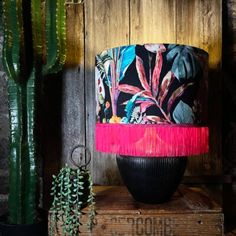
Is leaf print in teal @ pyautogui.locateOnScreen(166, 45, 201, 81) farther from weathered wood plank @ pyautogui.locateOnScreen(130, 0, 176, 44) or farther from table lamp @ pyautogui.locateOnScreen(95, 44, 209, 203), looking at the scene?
weathered wood plank @ pyautogui.locateOnScreen(130, 0, 176, 44)

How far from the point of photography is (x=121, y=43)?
1.51 metres

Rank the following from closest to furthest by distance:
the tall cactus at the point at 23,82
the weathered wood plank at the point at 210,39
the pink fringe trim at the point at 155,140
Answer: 1. the pink fringe trim at the point at 155,140
2. the tall cactus at the point at 23,82
3. the weathered wood plank at the point at 210,39

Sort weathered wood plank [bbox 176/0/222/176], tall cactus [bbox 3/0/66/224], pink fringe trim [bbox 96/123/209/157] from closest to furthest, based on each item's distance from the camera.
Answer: pink fringe trim [bbox 96/123/209/157], tall cactus [bbox 3/0/66/224], weathered wood plank [bbox 176/0/222/176]

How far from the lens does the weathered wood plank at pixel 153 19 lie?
59.3 inches

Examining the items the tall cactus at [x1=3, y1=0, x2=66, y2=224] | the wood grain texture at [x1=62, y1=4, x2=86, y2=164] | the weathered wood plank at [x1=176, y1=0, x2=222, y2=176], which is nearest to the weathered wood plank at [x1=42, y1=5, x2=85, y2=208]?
the wood grain texture at [x1=62, y1=4, x2=86, y2=164]

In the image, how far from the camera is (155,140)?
1.01 meters

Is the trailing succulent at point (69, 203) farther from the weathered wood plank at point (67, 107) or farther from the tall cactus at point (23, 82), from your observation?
the weathered wood plank at point (67, 107)

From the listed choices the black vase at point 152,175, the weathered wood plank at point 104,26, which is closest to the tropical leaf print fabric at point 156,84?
the black vase at point 152,175

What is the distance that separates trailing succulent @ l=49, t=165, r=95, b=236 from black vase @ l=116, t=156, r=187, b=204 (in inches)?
6.8

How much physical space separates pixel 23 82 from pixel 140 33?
68 cm

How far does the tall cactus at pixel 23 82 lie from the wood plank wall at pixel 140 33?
0.27 m

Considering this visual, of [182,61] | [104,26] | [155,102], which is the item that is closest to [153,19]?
[104,26]

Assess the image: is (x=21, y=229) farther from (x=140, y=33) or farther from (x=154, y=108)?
(x=140, y=33)

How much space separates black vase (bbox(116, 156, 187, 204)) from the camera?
3.55 feet
